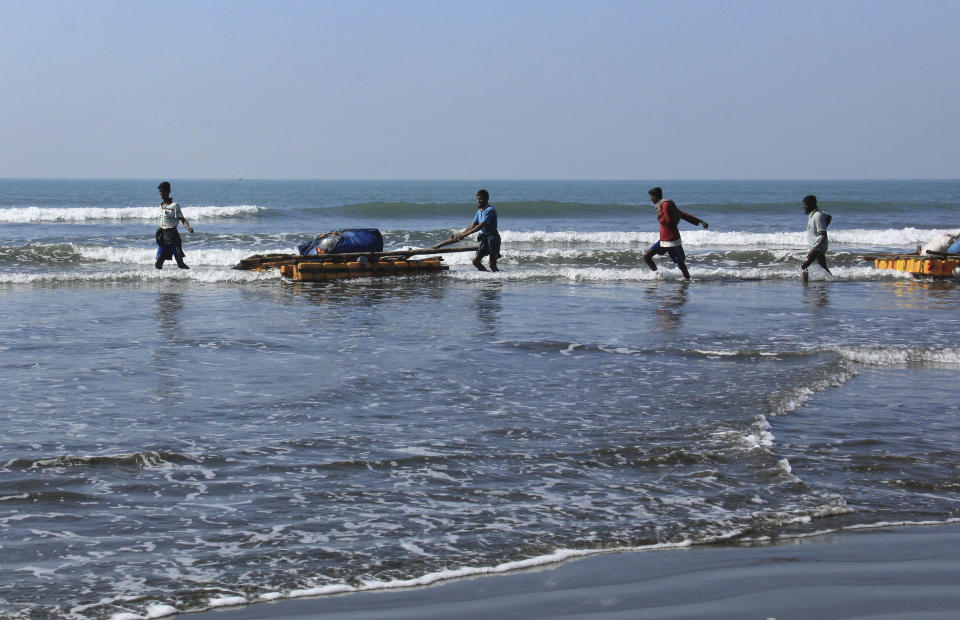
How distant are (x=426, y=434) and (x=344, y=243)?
36.4ft

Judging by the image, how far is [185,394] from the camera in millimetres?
7625

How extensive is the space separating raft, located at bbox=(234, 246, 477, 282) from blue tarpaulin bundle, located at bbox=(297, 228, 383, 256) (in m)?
0.19

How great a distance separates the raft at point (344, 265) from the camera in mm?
16562

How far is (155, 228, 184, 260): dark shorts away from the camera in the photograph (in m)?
16.2

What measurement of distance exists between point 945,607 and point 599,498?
73.1 inches

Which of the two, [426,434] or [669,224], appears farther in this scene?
[669,224]

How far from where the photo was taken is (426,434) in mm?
6520

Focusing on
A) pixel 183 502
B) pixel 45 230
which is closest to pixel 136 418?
pixel 183 502

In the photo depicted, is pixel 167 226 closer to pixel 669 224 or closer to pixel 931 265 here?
pixel 669 224

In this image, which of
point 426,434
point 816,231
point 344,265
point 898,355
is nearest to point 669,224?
point 816,231

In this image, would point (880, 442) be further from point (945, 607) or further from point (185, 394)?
point (185, 394)

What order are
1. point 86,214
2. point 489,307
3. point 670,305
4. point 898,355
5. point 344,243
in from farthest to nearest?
point 86,214 → point 344,243 → point 670,305 → point 489,307 → point 898,355

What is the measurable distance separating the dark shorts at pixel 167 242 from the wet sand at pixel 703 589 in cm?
1332

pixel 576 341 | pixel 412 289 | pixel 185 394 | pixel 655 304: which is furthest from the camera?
pixel 412 289
